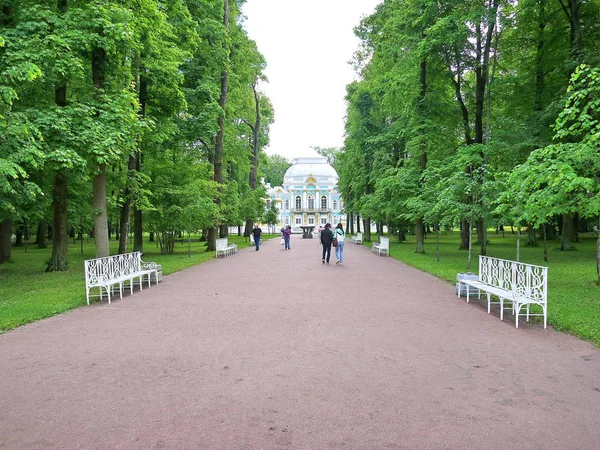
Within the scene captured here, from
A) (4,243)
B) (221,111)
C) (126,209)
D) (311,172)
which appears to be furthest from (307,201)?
(126,209)

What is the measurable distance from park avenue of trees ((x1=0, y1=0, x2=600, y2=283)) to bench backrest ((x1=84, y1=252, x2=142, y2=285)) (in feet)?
5.30

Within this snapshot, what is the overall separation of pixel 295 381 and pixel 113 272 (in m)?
7.33

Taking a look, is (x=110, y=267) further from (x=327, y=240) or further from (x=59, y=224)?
A: (x=327, y=240)

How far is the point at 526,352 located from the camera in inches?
214

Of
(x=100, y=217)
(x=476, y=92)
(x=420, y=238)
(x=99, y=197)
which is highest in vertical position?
(x=476, y=92)

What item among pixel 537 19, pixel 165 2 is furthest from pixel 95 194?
pixel 537 19

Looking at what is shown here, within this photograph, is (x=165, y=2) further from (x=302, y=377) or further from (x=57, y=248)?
(x=302, y=377)

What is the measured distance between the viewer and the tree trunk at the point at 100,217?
477 inches

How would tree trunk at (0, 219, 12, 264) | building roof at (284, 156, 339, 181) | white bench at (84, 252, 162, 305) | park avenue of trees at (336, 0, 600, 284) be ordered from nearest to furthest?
white bench at (84, 252, 162, 305)
park avenue of trees at (336, 0, 600, 284)
tree trunk at (0, 219, 12, 264)
building roof at (284, 156, 339, 181)

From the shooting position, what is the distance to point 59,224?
47.4ft

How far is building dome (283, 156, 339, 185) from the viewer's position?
96250 mm

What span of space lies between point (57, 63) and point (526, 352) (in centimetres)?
1164

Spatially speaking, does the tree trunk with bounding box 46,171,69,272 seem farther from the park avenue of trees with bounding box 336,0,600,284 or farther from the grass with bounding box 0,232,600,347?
the park avenue of trees with bounding box 336,0,600,284

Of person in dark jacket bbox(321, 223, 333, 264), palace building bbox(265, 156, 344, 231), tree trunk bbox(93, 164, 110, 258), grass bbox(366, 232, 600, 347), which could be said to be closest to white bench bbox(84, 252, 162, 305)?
tree trunk bbox(93, 164, 110, 258)
